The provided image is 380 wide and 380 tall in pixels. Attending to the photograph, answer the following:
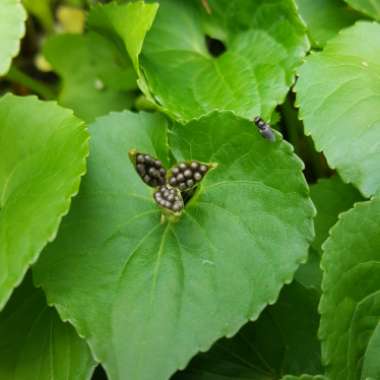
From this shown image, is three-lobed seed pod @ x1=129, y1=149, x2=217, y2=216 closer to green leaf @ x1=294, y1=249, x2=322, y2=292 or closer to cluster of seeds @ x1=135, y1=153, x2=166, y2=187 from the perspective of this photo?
cluster of seeds @ x1=135, y1=153, x2=166, y2=187

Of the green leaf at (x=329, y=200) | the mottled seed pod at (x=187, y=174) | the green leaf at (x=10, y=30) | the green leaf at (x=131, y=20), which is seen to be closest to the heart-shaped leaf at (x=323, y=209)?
the green leaf at (x=329, y=200)

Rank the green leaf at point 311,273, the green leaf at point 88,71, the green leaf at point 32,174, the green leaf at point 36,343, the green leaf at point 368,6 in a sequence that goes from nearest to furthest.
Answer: the green leaf at point 32,174
the green leaf at point 36,343
the green leaf at point 311,273
the green leaf at point 368,6
the green leaf at point 88,71

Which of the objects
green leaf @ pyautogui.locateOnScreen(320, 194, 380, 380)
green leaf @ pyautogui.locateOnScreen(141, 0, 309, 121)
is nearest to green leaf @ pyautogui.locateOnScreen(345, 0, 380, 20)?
green leaf @ pyautogui.locateOnScreen(141, 0, 309, 121)

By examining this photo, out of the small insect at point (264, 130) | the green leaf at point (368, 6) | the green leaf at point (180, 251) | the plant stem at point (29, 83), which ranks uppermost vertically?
the green leaf at point (368, 6)

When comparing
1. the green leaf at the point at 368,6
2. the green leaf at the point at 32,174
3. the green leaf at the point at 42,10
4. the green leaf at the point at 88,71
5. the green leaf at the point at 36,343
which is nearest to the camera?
the green leaf at the point at 32,174

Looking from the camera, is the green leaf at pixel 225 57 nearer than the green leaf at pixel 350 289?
No

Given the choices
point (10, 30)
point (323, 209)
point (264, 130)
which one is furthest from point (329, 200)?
point (10, 30)

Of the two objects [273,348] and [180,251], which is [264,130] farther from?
[273,348]

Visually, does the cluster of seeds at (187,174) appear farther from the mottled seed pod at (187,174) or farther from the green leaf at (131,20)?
the green leaf at (131,20)
